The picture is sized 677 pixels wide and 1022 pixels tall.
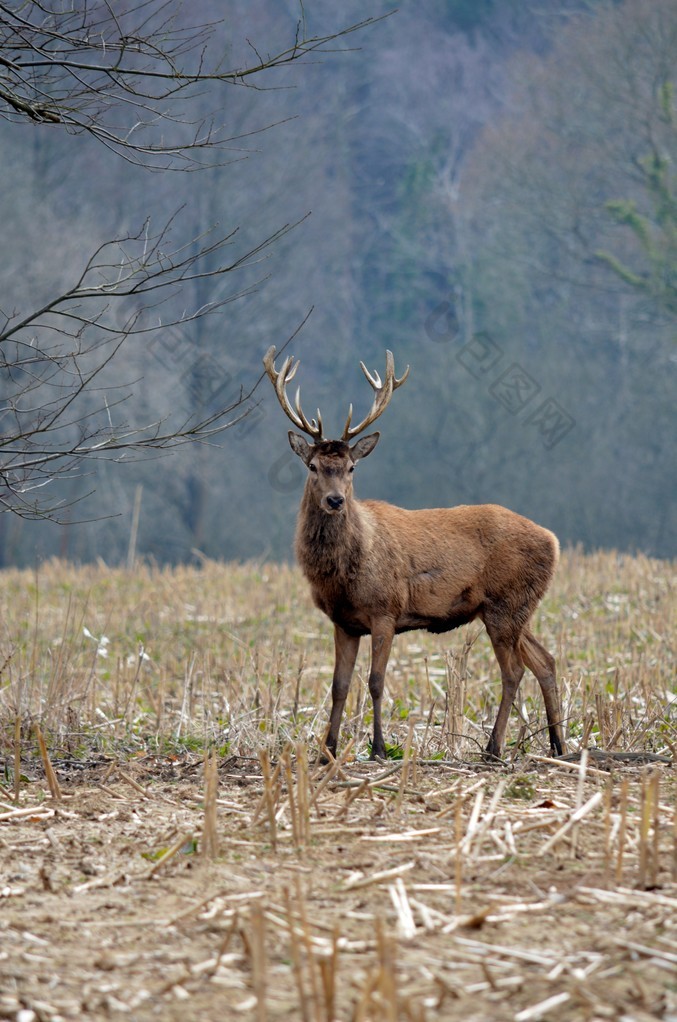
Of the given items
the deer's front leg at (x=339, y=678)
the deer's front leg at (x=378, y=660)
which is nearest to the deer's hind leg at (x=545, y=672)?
the deer's front leg at (x=378, y=660)

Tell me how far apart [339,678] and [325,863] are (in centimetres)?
299

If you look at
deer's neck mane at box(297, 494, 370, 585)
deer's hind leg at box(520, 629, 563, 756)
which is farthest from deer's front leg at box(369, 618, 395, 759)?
deer's hind leg at box(520, 629, 563, 756)

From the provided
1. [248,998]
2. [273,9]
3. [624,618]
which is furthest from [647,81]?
[248,998]

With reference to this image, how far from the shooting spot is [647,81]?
30734 millimetres

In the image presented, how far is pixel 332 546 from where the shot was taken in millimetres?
8094

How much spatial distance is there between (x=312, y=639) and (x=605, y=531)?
877 inches

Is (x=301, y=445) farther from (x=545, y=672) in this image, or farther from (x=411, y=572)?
(x=545, y=672)

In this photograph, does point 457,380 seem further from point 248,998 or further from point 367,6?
point 248,998

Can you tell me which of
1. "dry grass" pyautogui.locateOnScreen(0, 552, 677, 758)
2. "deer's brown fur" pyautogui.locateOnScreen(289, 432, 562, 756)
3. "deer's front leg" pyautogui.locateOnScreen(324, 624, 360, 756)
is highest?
"deer's brown fur" pyautogui.locateOnScreen(289, 432, 562, 756)

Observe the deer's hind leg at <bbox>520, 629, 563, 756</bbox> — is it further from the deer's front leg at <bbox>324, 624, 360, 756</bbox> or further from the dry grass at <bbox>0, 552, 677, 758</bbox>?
the deer's front leg at <bbox>324, 624, 360, 756</bbox>

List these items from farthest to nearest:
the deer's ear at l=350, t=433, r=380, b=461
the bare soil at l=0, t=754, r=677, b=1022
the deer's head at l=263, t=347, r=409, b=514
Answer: the deer's ear at l=350, t=433, r=380, b=461, the deer's head at l=263, t=347, r=409, b=514, the bare soil at l=0, t=754, r=677, b=1022

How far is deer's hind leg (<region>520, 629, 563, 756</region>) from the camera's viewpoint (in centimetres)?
827

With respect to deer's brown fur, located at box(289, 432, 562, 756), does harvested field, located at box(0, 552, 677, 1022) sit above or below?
below

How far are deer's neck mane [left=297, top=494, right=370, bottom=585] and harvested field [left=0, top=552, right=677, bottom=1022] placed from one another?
3.13ft
